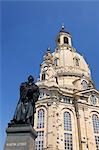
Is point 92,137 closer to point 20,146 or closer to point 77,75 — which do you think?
point 77,75

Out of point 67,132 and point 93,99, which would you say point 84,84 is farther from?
point 67,132

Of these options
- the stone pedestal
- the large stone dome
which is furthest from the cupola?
the stone pedestal

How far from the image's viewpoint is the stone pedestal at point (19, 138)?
30.8 feet

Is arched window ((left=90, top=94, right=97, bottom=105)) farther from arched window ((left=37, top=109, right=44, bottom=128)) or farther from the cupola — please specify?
the cupola

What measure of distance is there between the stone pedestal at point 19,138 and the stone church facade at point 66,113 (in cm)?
2041

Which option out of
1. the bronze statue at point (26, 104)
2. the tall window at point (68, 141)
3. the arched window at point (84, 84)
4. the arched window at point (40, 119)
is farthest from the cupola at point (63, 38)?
the bronze statue at point (26, 104)

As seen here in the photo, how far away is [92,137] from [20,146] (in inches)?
991

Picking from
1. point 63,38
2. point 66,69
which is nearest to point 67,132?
point 66,69

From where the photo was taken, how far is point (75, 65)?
47.0m

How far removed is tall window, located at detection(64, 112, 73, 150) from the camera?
31297 millimetres

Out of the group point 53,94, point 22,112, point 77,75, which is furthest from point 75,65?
point 22,112

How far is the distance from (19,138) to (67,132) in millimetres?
23795

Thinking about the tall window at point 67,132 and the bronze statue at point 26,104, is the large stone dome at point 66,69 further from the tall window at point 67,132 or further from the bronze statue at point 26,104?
the bronze statue at point 26,104

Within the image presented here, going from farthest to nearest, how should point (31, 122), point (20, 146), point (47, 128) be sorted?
point (47, 128)
point (31, 122)
point (20, 146)
